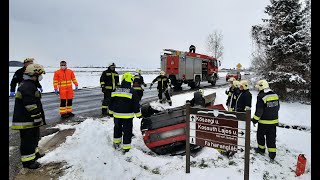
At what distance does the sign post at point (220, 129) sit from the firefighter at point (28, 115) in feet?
9.07

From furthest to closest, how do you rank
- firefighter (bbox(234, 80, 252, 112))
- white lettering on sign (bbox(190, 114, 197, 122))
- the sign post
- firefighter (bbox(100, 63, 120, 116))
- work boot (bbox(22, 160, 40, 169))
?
firefighter (bbox(100, 63, 120, 116)) → firefighter (bbox(234, 80, 252, 112)) → white lettering on sign (bbox(190, 114, 197, 122)) → work boot (bbox(22, 160, 40, 169)) → the sign post

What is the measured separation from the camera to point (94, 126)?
21.1 ft

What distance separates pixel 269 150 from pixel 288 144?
2288mm

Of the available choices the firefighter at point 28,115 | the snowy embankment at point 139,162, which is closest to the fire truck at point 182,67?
the snowy embankment at point 139,162

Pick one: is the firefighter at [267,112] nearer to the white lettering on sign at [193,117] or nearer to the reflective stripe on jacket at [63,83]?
the white lettering on sign at [193,117]

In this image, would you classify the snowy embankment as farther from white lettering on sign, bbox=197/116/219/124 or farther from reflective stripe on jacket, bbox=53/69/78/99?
reflective stripe on jacket, bbox=53/69/78/99

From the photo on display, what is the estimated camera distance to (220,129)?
4.51 meters

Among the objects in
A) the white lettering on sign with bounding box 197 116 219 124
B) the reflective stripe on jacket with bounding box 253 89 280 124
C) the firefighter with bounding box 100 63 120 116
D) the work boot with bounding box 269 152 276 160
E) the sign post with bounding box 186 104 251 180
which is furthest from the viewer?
the firefighter with bounding box 100 63 120 116

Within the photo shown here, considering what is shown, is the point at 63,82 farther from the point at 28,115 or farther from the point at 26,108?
the point at 26,108

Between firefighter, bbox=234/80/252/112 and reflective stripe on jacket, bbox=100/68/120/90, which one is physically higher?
reflective stripe on jacket, bbox=100/68/120/90

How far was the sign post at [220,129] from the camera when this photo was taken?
4332 mm

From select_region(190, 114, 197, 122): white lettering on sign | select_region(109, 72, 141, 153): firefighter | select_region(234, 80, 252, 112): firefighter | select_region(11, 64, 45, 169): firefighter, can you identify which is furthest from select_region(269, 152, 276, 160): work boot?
select_region(11, 64, 45, 169): firefighter

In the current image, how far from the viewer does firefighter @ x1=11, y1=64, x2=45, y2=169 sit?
438cm

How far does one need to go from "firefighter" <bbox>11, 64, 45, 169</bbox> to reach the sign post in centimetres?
276
